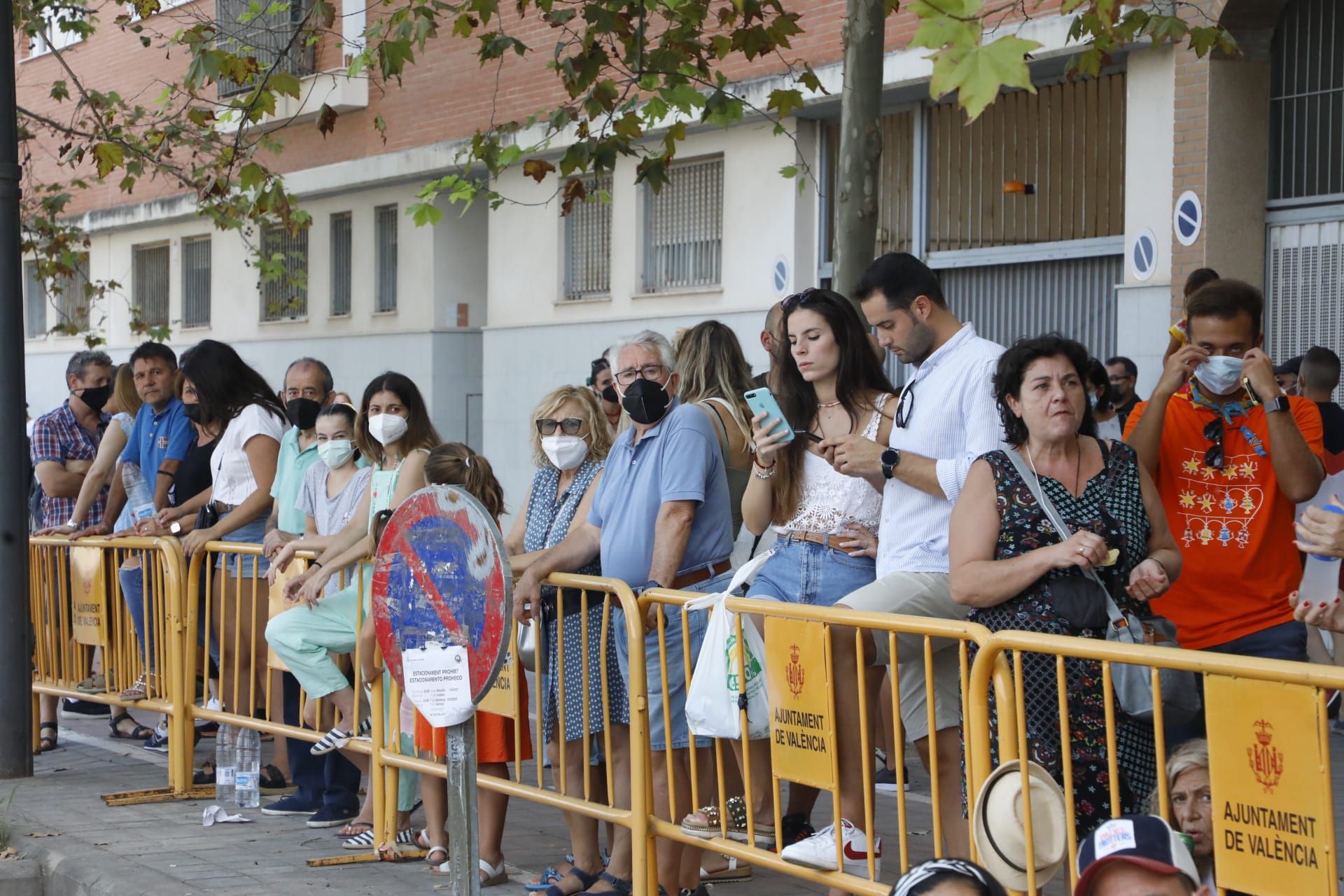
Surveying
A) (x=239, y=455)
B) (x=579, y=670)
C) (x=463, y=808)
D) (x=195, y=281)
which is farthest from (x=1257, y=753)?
(x=195, y=281)

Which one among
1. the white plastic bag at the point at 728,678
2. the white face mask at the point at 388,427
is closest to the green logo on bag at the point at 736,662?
the white plastic bag at the point at 728,678

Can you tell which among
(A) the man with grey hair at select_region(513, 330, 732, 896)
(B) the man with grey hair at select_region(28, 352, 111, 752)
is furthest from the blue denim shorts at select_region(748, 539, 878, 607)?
(B) the man with grey hair at select_region(28, 352, 111, 752)

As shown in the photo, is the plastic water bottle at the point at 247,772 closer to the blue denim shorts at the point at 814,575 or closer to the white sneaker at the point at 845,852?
the blue denim shorts at the point at 814,575

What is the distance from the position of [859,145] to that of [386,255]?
1375cm

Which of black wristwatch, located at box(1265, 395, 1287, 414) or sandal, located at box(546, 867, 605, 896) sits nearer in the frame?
black wristwatch, located at box(1265, 395, 1287, 414)

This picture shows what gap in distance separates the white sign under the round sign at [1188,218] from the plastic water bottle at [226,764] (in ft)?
23.7

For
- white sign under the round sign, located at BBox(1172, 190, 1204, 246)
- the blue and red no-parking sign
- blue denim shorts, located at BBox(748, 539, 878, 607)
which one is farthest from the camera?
white sign under the round sign, located at BBox(1172, 190, 1204, 246)

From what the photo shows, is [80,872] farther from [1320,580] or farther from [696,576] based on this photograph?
[1320,580]

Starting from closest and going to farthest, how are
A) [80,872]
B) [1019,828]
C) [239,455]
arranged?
[1019,828] → [80,872] → [239,455]

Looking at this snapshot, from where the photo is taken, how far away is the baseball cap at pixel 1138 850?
3041mm

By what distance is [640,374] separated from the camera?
6332 mm

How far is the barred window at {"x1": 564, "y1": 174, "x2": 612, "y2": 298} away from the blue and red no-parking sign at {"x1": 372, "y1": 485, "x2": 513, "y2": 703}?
1263 cm

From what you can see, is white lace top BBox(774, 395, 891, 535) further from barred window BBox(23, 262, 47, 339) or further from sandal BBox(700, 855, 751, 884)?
barred window BBox(23, 262, 47, 339)

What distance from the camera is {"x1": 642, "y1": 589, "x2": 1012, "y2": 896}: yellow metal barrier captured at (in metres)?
4.62
